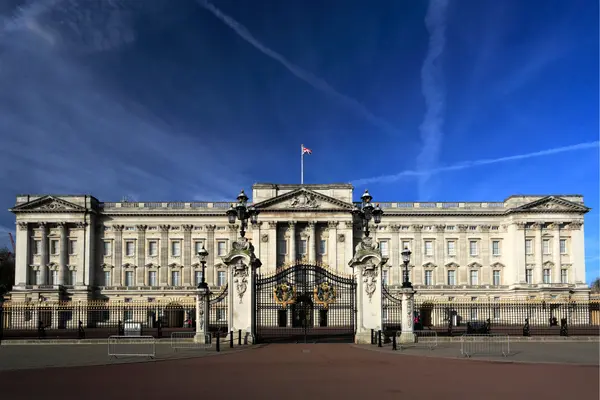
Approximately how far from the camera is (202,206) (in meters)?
71.3

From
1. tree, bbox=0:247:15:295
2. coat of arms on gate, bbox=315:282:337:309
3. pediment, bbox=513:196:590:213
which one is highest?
pediment, bbox=513:196:590:213

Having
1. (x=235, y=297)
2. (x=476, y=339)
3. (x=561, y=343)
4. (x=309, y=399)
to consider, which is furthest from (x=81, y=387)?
(x=561, y=343)

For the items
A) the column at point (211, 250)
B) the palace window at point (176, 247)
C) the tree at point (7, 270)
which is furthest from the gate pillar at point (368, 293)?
the tree at point (7, 270)

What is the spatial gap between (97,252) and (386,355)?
56853mm

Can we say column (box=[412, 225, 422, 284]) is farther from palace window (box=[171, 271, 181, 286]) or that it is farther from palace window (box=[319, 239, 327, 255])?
palace window (box=[171, 271, 181, 286])

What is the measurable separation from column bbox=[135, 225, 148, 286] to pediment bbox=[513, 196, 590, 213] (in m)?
47.0

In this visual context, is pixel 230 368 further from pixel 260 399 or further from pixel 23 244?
pixel 23 244

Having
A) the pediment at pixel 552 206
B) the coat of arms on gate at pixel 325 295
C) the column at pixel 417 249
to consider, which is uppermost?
the pediment at pixel 552 206

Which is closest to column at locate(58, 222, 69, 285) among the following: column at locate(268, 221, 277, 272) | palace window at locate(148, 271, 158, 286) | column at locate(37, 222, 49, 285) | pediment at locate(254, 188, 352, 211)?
column at locate(37, 222, 49, 285)

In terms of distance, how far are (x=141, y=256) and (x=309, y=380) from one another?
58.8m

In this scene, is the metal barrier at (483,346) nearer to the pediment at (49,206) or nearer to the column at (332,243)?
the column at (332,243)

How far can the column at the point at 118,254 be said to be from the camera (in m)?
69.8

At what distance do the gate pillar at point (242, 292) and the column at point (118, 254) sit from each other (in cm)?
4625

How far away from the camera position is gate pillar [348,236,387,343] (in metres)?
27.7
